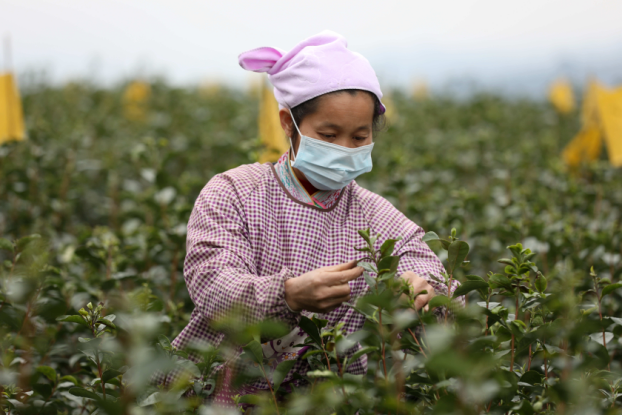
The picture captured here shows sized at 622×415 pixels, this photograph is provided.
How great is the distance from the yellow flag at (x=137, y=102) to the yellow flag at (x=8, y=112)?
2.19m

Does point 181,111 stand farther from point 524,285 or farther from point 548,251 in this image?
point 524,285

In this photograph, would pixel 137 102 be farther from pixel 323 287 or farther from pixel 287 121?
pixel 323 287

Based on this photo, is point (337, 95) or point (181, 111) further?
point (181, 111)

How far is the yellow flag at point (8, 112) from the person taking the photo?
3.03m

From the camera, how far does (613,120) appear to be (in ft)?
11.0

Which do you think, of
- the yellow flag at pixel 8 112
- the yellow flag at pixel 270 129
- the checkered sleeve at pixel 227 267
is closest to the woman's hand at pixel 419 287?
the checkered sleeve at pixel 227 267

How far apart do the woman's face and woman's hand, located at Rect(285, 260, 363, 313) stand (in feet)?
1.39

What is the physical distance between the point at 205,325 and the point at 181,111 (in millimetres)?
4131

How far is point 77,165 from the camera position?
320 centimetres

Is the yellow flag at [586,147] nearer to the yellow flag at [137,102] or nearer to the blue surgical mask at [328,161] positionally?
the blue surgical mask at [328,161]

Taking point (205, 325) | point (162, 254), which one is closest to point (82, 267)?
point (162, 254)

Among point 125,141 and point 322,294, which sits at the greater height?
point 322,294

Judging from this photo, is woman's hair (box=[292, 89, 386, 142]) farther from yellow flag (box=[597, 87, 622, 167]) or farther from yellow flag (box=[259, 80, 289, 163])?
yellow flag (box=[597, 87, 622, 167])

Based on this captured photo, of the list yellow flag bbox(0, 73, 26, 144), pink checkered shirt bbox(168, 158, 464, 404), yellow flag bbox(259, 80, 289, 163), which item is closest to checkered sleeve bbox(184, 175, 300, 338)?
pink checkered shirt bbox(168, 158, 464, 404)
